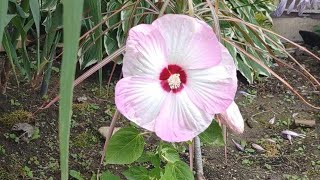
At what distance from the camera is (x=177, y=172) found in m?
1.28

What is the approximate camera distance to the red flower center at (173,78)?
100cm

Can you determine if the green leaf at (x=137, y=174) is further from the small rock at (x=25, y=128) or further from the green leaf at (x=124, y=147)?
the small rock at (x=25, y=128)

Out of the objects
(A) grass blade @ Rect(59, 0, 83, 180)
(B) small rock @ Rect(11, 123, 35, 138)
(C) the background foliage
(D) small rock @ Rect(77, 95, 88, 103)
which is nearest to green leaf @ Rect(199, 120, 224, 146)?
(C) the background foliage

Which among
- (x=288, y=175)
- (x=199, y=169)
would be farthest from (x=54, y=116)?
(x=199, y=169)

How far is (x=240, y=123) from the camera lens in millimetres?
1066

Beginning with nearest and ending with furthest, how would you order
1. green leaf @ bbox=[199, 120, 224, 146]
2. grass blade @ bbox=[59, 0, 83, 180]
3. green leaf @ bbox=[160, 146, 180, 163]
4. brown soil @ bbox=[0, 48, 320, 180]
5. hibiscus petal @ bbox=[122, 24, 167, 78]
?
grass blade @ bbox=[59, 0, 83, 180] → hibiscus petal @ bbox=[122, 24, 167, 78] → green leaf @ bbox=[199, 120, 224, 146] → green leaf @ bbox=[160, 146, 180, 163] → brown soil @ bbox=[0, 48, 320, 180]

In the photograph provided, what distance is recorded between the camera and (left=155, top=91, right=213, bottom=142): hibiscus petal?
0.98m

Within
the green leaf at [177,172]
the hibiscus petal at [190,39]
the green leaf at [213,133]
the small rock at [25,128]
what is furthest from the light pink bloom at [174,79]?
the small rock at [25,128]

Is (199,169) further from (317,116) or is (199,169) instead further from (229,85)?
(317,116)

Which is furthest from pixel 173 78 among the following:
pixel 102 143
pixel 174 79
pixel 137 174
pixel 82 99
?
pixel 82 99

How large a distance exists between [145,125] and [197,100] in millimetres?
93

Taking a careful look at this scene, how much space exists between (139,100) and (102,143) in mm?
1351

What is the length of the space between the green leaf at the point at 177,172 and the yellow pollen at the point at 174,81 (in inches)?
12.6

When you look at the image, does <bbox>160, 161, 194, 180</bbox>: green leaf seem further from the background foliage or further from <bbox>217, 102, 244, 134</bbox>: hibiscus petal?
<bbox>217, 102, 244, 134</bbox>: hibiscus petal
